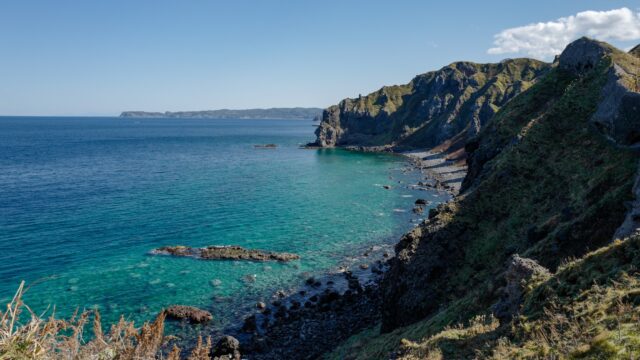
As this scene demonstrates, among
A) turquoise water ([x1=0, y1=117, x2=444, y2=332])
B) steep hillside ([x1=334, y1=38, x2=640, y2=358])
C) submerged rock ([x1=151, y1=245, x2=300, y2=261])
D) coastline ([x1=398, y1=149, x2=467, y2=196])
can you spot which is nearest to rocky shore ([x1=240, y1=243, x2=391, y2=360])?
turquoise water ([x1=0, y1=117, x2=444, y2=332])

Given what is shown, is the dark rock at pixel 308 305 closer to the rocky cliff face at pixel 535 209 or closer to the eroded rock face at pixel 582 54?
the rocky cliff face at pixel 535 209

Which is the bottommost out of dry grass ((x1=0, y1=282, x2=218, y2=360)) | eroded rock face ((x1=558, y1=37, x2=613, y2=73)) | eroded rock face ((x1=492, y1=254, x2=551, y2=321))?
eroded rock face ((x1=492, y1=254, x2=551, y2=321))

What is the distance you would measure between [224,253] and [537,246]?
43.9 meters

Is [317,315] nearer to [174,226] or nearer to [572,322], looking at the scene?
[572,322]

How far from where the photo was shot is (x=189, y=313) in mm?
43531

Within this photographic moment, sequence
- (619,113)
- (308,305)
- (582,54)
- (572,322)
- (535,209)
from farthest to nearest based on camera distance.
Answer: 1. (582,54)
2. (308,305)
3. (535,209)
4. (619,113)
5. (572,322)

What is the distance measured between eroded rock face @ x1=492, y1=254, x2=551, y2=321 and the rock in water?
3148 centimetres

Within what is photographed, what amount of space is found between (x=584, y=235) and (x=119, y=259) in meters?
56.3

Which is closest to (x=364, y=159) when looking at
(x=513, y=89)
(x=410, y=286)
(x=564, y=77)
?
(x=513, y=89)

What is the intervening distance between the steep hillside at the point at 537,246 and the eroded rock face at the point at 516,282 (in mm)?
65

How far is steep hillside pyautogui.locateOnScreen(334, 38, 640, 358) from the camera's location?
51.5ft

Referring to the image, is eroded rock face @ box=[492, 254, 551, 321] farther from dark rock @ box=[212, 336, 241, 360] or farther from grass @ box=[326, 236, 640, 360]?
dark rock @ box=[212, 336, 241, 360]

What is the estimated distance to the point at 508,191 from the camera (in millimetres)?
41906

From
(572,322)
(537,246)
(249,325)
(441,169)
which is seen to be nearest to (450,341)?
(572,322)
